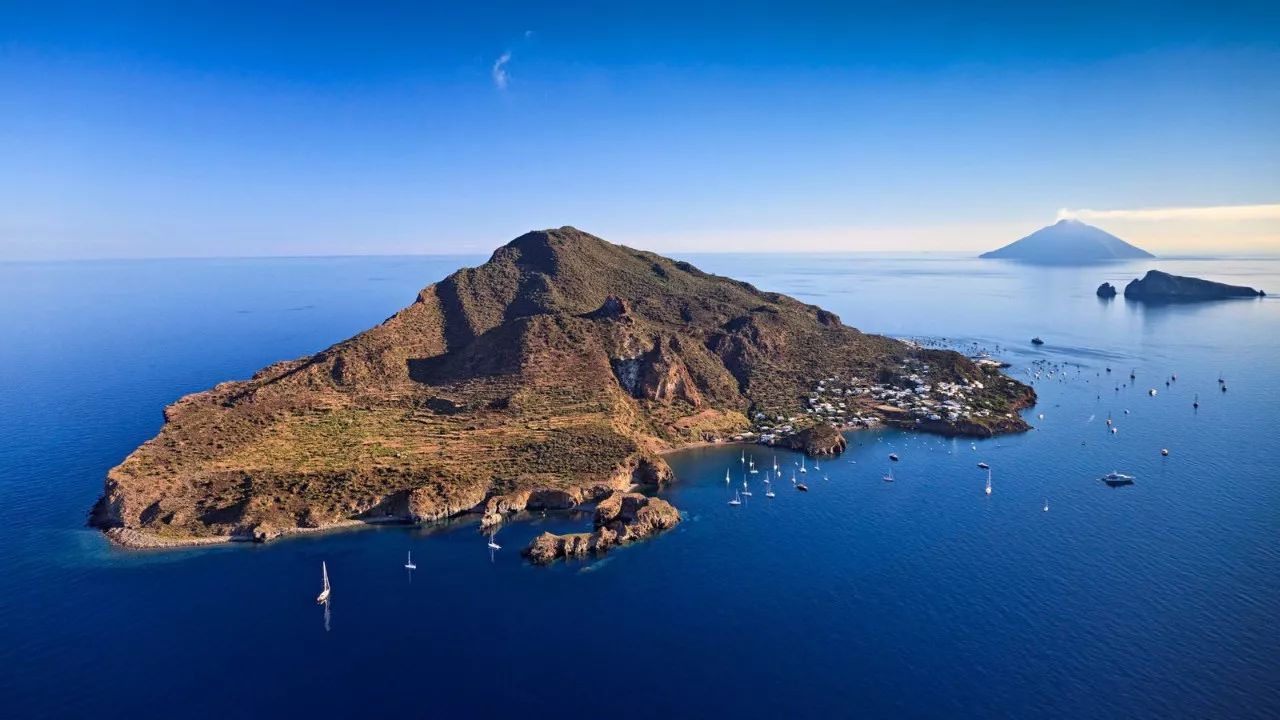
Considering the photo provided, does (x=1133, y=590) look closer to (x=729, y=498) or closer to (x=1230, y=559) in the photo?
(x=1230, y=559)

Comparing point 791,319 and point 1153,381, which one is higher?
point 791,319

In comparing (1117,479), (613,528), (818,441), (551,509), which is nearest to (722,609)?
(613,528)

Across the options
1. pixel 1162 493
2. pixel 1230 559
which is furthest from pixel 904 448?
pixel 1230 559

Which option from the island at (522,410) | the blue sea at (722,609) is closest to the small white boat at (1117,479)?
the blue sea at (722,609)

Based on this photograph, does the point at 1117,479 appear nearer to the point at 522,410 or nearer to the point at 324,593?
the point at 522,410

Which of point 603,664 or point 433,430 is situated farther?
point 433,430
